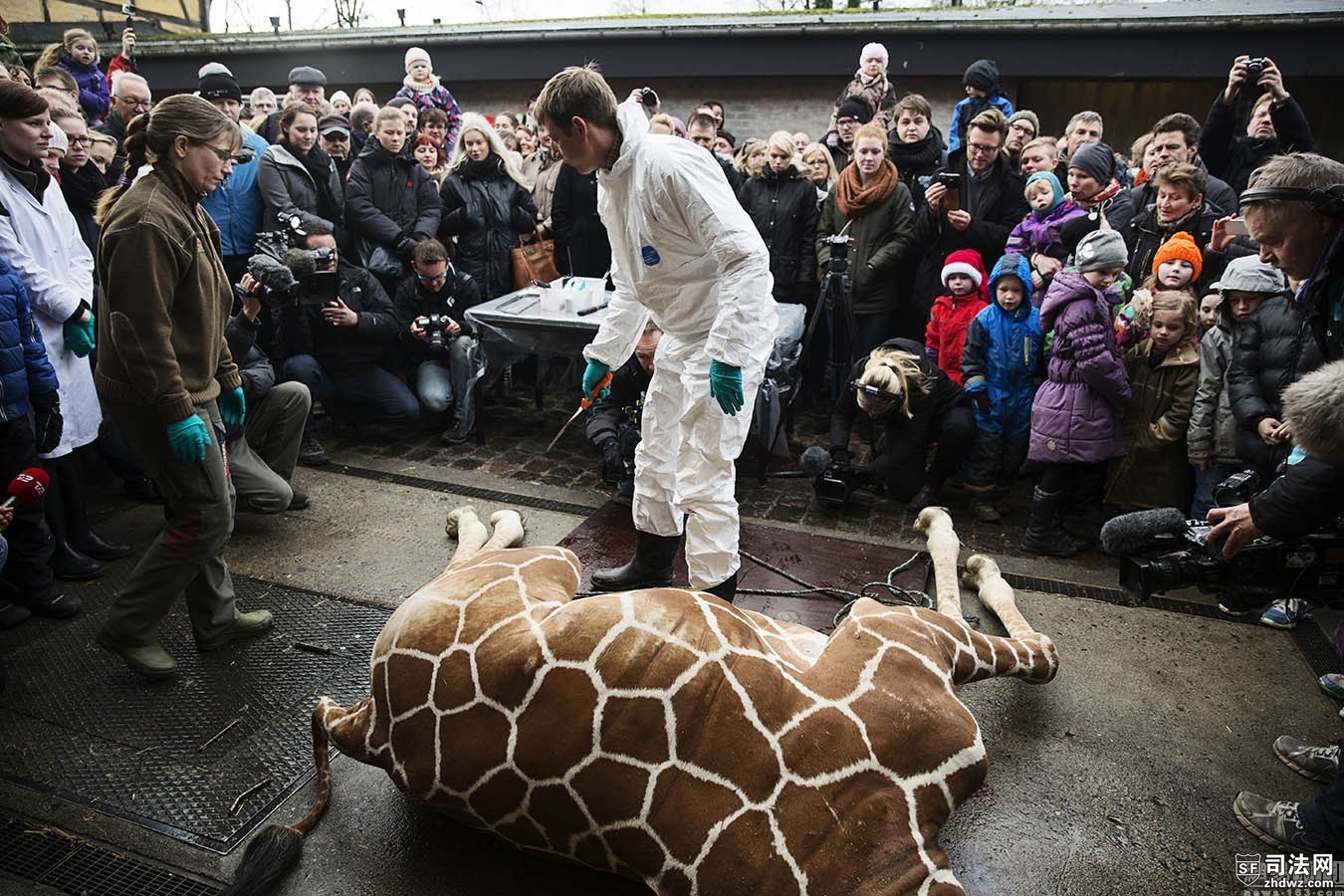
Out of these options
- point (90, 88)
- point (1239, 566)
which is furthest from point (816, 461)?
point (90, 88)

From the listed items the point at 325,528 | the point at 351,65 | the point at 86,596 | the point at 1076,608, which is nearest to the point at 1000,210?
the point at 1076,608

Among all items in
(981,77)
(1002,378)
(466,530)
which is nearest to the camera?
(466,530)

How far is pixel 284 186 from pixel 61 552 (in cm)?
294

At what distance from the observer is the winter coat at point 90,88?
8.02 meters

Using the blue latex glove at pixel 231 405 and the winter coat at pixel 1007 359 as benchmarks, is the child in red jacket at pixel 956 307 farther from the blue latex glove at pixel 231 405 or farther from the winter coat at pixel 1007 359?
the blue latex glove at pixel 231 405

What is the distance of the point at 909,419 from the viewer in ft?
16.5

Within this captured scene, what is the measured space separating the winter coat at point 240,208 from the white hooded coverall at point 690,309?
3.37 m

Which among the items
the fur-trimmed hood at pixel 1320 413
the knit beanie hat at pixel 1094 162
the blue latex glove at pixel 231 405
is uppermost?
the knit beanie hat at pixel 1094 162

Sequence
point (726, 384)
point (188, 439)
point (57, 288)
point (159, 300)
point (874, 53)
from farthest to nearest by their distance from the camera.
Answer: point (874, 53), point (57, 288), point (726, 384), point (188, 439), point (159, 300)

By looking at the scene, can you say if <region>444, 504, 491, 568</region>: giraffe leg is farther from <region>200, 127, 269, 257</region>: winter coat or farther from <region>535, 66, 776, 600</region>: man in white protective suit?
<region>200, 127, 269, 257</region>: winter coat

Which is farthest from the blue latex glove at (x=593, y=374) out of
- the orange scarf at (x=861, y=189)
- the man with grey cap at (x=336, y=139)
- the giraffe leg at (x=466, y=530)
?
the man with grey cap at (x=336, y=139)

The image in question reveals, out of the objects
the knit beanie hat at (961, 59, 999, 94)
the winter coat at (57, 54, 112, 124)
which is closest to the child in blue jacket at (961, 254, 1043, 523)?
the knit beanie hat at (961, 59, 999, 94)

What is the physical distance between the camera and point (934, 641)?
2588 mm

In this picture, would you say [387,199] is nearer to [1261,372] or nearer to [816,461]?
[816,461]
